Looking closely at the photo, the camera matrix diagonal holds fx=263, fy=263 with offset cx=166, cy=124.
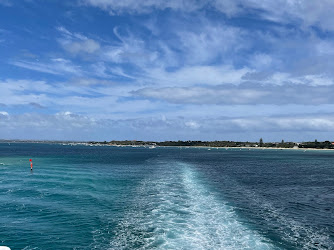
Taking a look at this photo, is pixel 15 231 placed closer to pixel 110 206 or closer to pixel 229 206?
pixel 110 206

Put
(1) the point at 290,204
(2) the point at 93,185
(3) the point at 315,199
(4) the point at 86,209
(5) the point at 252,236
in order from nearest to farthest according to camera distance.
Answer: (5) the point at 252,236 → (4) the point at 86,209 → (1) the point at 290,204 → (3) the point at 315,199 → (2) the point at 93,185

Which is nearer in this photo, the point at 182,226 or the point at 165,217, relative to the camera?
the point at 182,226

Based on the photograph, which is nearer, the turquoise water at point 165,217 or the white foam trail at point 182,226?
the white foam trail at point 182,226

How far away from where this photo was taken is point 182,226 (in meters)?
25.5

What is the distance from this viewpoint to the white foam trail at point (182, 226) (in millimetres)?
21078

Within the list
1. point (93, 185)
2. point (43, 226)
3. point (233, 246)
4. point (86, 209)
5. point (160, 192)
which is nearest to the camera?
point (233, 246)

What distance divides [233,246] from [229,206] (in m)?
13.0

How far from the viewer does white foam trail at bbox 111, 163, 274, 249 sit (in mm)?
21078

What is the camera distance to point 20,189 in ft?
144

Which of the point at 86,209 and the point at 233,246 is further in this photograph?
the point at 86,209

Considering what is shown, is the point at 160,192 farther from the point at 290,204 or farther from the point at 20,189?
the point at 20,189

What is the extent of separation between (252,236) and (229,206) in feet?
34.9

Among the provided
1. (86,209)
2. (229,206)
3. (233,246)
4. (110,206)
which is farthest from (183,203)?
(233,246)

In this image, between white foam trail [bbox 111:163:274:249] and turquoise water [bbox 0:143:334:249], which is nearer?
white foam trail [bbox 111:163:274:249]
